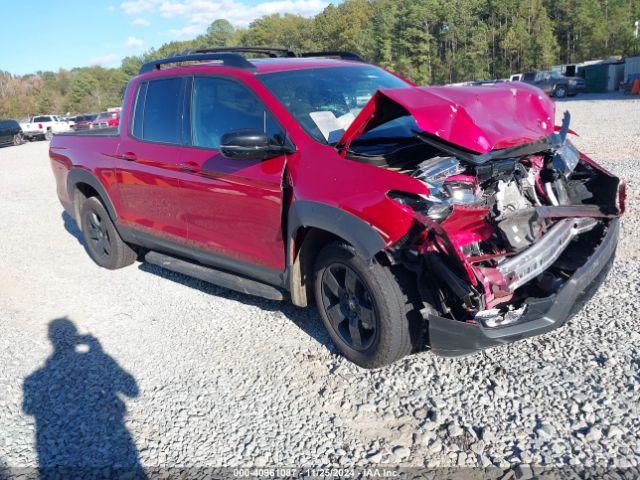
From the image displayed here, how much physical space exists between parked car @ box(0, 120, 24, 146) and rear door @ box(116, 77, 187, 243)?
101 ft

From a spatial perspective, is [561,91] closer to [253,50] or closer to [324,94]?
[253,50]

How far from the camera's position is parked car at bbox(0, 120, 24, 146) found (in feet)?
103

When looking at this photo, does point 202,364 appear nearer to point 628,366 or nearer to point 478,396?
point 478,396

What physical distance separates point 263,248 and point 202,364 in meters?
0.91

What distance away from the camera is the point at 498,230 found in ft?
10.5

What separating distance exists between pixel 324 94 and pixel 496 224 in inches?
64.2

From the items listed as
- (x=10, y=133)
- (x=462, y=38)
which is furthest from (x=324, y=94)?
(x=462, y=38)

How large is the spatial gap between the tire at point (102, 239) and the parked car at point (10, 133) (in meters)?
29.8

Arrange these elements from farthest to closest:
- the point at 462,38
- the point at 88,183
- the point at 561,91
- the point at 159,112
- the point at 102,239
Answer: the point at 462,38 < the point at 561,91 < the point at 102,239 < the point at 88,183 < the point at 159,112

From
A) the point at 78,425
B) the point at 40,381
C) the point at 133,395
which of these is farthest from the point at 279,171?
the point at 40,381

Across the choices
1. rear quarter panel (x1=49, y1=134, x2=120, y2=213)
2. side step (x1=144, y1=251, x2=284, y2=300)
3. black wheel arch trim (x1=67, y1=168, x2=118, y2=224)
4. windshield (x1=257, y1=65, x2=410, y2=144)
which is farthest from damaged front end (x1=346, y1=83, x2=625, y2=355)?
black wheel arch trim (x1=67, y1=168, x2=118, y2=224)

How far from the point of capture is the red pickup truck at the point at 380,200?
9.86 ft

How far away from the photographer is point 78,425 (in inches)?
129

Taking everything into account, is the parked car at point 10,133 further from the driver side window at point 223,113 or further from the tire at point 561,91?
the tire at point 561,91
